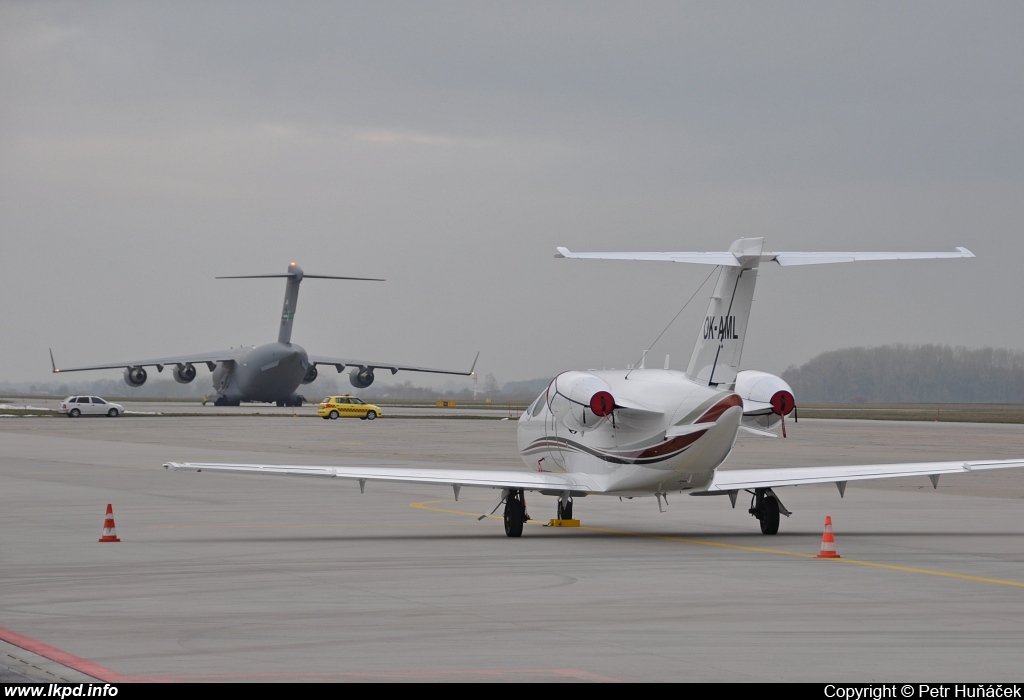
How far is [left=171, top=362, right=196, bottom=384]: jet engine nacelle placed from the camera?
11075 centimetres

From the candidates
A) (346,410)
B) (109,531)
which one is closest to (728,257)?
(109,531)

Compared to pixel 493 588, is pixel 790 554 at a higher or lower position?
higher

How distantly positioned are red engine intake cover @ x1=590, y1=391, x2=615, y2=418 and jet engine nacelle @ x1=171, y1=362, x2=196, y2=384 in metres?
93.8

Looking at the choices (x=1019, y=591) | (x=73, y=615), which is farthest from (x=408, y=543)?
(x=1019, y=591)

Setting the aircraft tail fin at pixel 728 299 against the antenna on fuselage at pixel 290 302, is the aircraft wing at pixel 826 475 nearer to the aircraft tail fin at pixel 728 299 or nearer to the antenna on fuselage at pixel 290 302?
the aircraft tail fin at pixel 728 299

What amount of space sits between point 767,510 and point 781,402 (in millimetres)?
2050

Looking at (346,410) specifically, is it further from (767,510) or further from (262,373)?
(767,510)

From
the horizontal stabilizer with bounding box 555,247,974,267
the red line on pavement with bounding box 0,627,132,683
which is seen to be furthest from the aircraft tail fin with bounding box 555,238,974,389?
the red line on pavement with bounding box 0,627,132,683

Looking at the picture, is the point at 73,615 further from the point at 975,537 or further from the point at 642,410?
the point at 975,537

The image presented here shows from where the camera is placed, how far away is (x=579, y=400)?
71.3ft

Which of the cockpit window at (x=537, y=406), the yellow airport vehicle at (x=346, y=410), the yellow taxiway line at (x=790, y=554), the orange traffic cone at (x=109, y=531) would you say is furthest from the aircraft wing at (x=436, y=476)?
the yellow airport vehicle at (x=346, y=410)

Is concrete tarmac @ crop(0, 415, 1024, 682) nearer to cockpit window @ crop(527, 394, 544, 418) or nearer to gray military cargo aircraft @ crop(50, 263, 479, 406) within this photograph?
cockpit window @ crop(527, 394, 544, 418)

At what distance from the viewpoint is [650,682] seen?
396 inches

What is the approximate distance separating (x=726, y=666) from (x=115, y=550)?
11.9 meters
